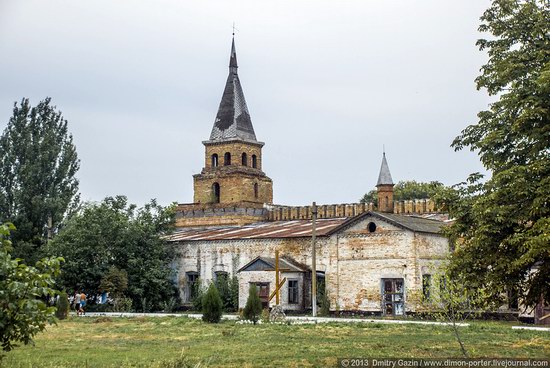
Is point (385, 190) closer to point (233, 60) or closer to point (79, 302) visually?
point (79, 302)

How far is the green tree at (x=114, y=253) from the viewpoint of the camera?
4212cm

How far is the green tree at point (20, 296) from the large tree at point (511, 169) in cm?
926

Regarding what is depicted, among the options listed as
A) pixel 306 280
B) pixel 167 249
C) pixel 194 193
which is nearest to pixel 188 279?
pixel 167 249

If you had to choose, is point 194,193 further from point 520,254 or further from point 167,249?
point 520,254

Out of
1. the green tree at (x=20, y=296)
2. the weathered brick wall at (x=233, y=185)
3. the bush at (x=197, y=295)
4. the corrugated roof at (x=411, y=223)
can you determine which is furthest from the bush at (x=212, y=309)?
the weathered brick wall at (x=233, y=185)

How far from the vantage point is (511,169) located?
55.3 feet

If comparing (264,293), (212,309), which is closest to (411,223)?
(264,293)

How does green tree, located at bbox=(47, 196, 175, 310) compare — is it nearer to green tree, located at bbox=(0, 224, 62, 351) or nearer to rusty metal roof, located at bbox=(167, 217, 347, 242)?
→ rusty metal roof, located at bbox=(167, 217, 347, 242)

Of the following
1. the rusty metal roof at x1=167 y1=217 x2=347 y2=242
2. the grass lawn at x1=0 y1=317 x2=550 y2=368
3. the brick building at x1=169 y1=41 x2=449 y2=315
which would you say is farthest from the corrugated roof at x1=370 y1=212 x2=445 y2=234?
the grass lawn at x1=0 y1=317 x2=550 y2=368

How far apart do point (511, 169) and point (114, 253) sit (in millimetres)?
30256

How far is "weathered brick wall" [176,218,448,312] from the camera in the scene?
3638 centimetres

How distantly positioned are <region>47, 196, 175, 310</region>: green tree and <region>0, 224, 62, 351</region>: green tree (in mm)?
30065

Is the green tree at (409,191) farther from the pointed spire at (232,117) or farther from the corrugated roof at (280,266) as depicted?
the corrugated roof at (280,266)

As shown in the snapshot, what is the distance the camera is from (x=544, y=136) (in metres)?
16.8
